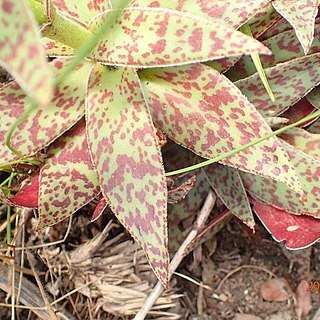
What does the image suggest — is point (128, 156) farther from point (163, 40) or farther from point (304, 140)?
point (304, 140)

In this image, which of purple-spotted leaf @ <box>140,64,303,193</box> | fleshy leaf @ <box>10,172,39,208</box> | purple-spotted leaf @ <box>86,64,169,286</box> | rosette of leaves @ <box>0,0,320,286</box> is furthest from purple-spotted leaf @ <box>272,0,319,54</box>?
fleshy leaf @ <box>10,172,39,208</box>

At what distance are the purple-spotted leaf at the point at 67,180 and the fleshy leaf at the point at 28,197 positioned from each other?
4 cm

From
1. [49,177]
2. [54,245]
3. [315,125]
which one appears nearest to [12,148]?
[49,177]

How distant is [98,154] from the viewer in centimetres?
79

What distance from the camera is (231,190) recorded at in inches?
38.1

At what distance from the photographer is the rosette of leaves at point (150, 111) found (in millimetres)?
739

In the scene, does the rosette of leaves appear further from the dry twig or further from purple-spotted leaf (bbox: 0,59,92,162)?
the dry twig

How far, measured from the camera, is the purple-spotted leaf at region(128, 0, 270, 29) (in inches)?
30.6

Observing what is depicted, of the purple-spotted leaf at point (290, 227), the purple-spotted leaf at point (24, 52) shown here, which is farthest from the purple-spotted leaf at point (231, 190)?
the purple-spotted leaf at point (24, 52)

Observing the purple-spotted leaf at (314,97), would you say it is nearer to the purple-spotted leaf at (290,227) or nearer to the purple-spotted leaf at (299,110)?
the purple-spotted leaf at (299,110)

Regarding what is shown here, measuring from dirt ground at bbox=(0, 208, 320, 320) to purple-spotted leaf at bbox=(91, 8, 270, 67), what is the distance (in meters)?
0.46

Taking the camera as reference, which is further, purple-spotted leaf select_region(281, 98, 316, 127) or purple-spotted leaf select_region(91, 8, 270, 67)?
purple-spotted leaf select_region(281, 98, 316, 127)

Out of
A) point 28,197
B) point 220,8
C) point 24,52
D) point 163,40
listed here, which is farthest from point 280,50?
point 24,52

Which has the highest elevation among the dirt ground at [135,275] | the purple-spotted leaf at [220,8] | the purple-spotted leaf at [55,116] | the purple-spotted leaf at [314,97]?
the purple-spotted leaf at [220,8]
